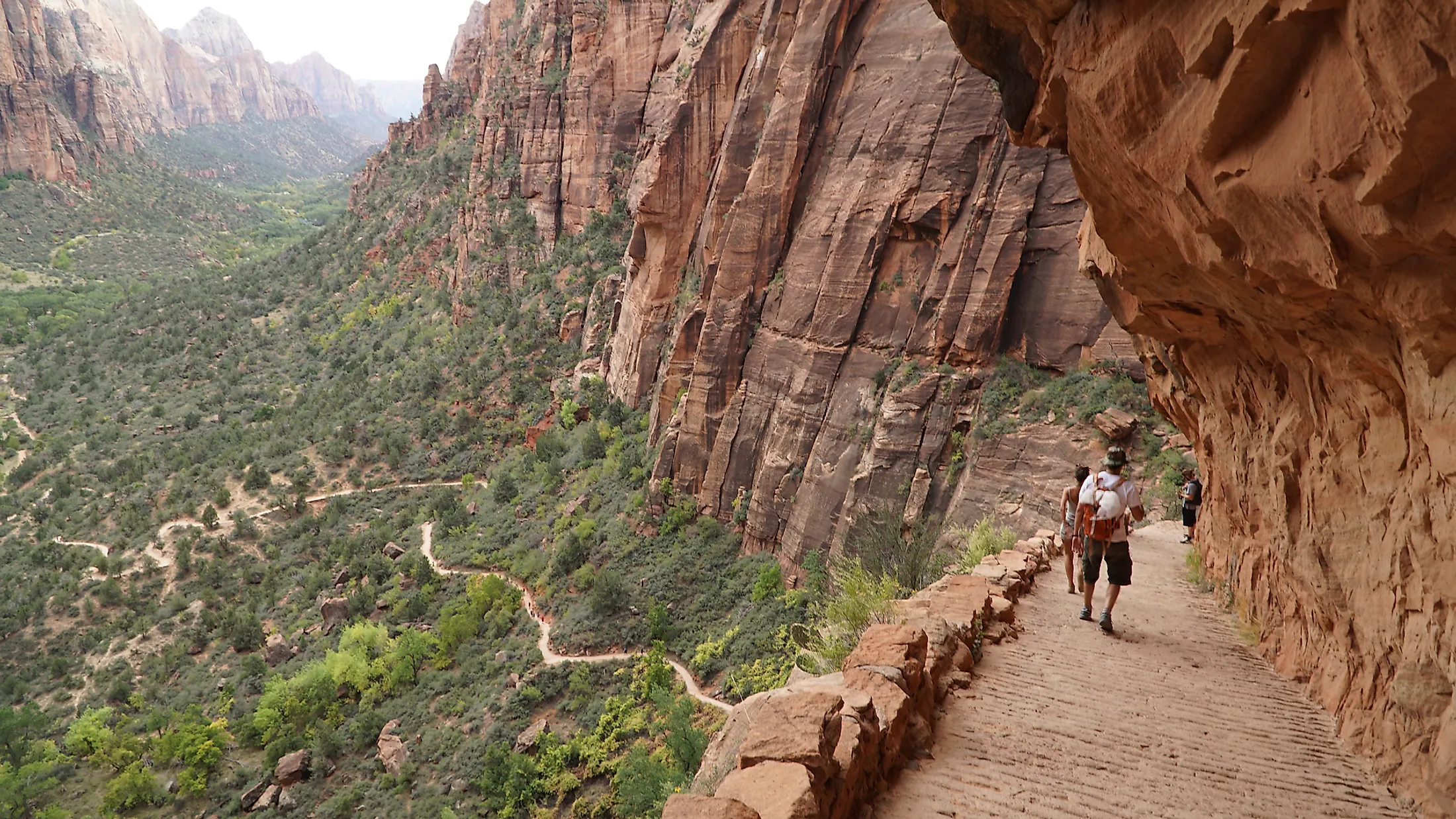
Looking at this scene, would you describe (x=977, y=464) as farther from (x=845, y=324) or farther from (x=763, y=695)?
(x=763, y=695)

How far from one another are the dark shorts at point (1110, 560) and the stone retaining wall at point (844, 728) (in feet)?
4.67

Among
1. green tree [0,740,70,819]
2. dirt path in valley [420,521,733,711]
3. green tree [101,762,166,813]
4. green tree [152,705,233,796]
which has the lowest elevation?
green tree [0,740,70,819]

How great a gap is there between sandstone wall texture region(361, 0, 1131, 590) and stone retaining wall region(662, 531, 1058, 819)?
645 inches

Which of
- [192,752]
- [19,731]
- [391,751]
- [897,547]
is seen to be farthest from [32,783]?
[897,547]

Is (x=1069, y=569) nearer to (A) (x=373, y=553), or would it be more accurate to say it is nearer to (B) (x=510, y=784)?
(B) (x=510, y=784)

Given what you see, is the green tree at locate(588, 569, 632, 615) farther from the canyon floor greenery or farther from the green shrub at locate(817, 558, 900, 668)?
the green shrub at locate(817, 558, 900, 668)

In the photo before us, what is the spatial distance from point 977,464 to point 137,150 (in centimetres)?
14966

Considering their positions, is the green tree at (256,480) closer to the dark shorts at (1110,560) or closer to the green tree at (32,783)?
the green tree at (32,783)

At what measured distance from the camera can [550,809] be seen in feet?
69.3

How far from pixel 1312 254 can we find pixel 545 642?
29.1 meters

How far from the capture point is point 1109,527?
909cm

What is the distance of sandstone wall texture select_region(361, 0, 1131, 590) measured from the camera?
24391 mm

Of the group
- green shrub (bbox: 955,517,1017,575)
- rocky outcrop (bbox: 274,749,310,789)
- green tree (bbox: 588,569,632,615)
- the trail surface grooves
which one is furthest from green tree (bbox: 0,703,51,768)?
the trail surface grooves

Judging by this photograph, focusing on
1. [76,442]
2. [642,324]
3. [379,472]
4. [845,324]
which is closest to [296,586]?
[379,472]
